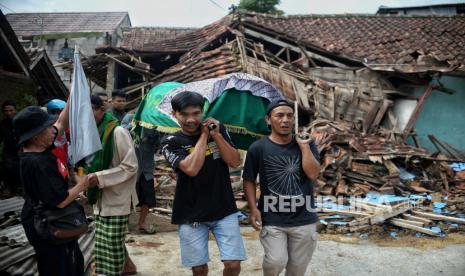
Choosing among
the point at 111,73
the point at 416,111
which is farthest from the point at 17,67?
the point at 416,111

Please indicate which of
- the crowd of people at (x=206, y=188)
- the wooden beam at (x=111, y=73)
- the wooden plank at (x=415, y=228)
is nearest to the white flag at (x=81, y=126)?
the crowd of people at (x=206, y=188)

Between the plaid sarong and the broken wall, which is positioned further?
the broken wall

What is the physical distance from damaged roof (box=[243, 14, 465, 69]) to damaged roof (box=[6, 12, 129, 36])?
11945mm

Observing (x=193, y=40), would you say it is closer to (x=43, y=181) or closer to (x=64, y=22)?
(x=43, y=181)

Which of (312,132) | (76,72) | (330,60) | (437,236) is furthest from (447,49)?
(76,72)

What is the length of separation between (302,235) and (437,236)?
12.7ft

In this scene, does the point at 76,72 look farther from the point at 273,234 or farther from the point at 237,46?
the point at 237,46

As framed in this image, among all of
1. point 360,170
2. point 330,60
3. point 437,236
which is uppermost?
point 330,60

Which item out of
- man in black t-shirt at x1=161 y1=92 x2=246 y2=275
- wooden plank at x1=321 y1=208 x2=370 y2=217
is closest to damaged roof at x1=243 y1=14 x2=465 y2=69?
wooden plank at x1=321 y1=208 x2=370 y2=217

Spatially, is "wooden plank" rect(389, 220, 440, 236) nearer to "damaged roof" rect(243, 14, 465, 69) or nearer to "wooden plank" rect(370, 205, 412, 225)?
"wooden plank" rect(370, 205, 412, 225)

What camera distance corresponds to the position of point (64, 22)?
2445 cm

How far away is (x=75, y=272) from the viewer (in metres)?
2.84

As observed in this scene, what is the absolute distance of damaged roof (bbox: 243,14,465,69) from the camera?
42.0 ft

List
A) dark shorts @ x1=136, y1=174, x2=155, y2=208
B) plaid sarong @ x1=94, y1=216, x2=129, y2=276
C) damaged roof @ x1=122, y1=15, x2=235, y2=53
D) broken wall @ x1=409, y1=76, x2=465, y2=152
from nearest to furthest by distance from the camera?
plaid sarong @ x1=94, y1=216, x2=129, y2=276 → dark shorts @ x1=136, y1=174, x2=155, y2=208 → broken wall @ x1=409, y1=76, x2=465, y2=152 → damaged roof @ x1=122, y1=15, x2=235, y2=53
